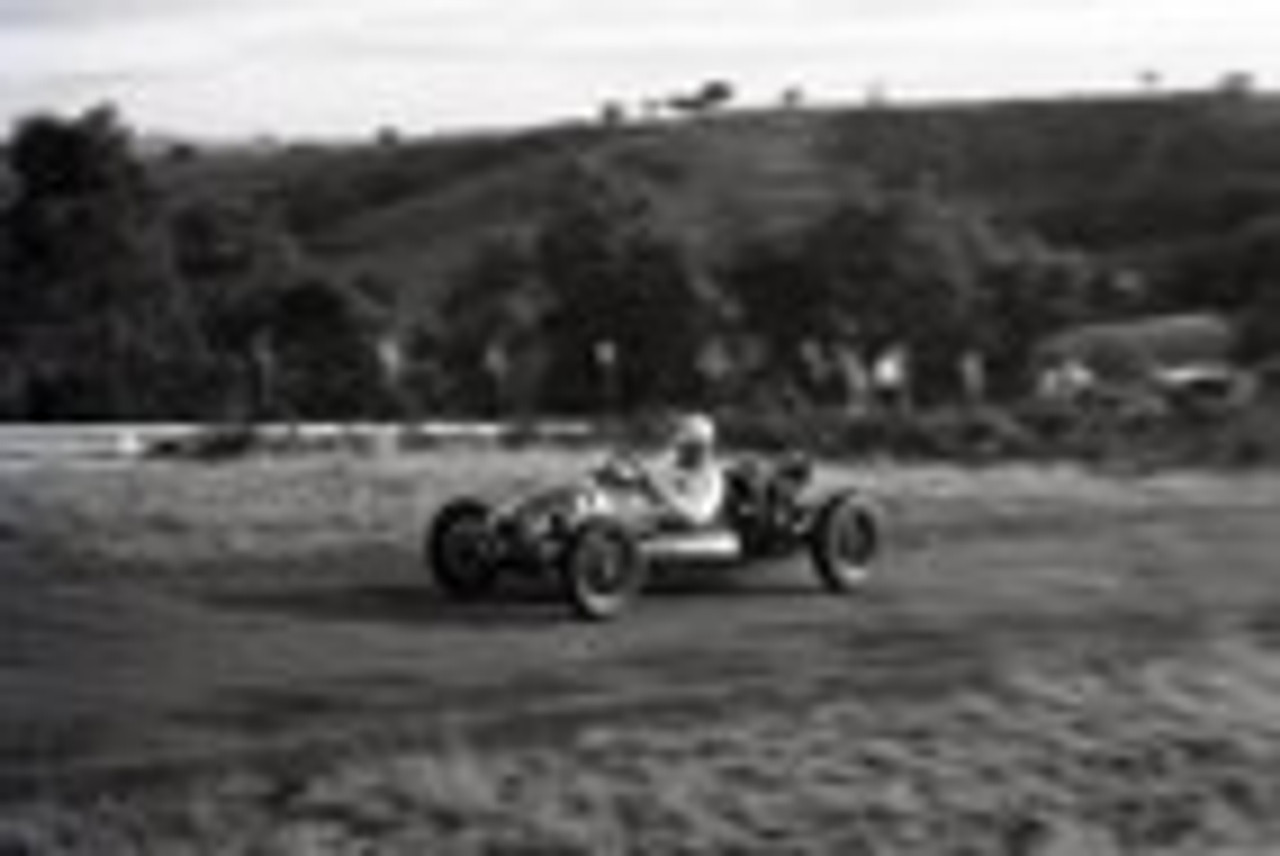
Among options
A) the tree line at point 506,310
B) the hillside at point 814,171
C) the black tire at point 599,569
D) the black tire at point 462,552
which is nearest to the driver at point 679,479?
the black tire at point 599,569

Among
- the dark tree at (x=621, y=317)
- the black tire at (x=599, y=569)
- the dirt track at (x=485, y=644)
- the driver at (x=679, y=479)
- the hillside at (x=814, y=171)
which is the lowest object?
the dirt track at (x=485, y=644)

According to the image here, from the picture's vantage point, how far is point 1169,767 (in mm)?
12945

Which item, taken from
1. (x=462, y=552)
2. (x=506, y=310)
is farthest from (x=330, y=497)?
(x=506, y=310)

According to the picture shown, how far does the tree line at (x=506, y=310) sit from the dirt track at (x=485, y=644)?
22.3 m

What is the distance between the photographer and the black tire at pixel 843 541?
1878cm

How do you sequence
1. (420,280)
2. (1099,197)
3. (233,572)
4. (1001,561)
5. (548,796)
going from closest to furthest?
(548,796) → (233,572) → (1001,561) → (420,280) → (1099,197)

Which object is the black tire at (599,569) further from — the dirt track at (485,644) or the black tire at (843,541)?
the black tire at (843,541)

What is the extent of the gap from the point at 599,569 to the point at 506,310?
4002 cm

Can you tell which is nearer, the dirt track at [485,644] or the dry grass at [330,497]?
the dirt track at [485,644]

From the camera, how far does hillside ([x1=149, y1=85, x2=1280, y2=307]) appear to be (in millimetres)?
115750

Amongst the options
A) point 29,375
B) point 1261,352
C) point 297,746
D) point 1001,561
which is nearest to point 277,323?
point 29,375

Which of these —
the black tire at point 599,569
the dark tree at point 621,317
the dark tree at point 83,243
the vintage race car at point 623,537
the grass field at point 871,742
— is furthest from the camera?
the dark tree at point 621,317

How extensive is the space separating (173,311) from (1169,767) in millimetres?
36020

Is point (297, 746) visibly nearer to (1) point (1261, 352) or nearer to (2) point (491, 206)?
(1) point (1261, 352)
